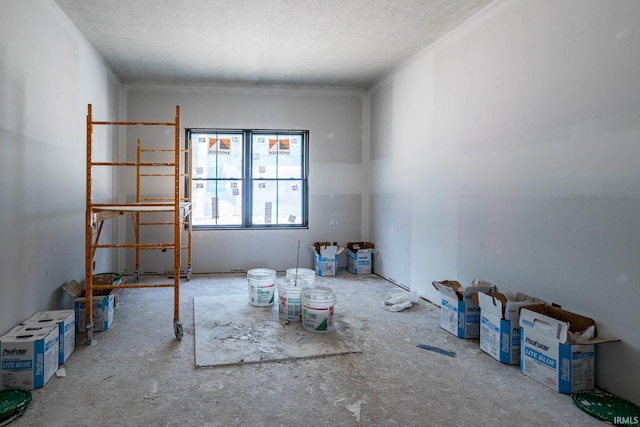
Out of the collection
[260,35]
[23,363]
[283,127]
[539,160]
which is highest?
[260,35]

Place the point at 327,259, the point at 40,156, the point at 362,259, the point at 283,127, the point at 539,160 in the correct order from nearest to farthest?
the point at 539,160 → the point at 40,156 → the point at 327,259 → the point at 362,259 → the point at 283,127

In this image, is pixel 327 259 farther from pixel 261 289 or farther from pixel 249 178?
pixel 261 289

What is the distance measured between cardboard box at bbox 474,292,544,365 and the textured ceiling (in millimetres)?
2327

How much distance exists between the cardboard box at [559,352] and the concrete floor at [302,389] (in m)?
0.09

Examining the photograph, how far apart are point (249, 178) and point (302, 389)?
146 inches

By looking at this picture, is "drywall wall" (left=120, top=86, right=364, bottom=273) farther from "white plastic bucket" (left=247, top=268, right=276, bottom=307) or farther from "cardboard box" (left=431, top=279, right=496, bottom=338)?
"cardboard box" (left=431, top=279, right=496, bottom=338)

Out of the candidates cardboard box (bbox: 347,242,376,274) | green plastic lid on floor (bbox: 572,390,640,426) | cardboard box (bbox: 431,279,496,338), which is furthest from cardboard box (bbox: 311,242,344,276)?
green plastic lid on floor (bbox: 572,390,640,426)

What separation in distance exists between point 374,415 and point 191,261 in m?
3.96

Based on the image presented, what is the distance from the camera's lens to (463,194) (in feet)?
11.6

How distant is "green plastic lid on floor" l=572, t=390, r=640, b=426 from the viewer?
1953 millimetres

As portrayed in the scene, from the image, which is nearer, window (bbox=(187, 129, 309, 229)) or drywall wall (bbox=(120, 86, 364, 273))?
drywall wall (bbox=(120, 86, 364, 273))

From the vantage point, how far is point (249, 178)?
555 centimetres

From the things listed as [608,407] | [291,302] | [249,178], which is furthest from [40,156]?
[608,407]

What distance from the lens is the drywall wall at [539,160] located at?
7.08 feet
